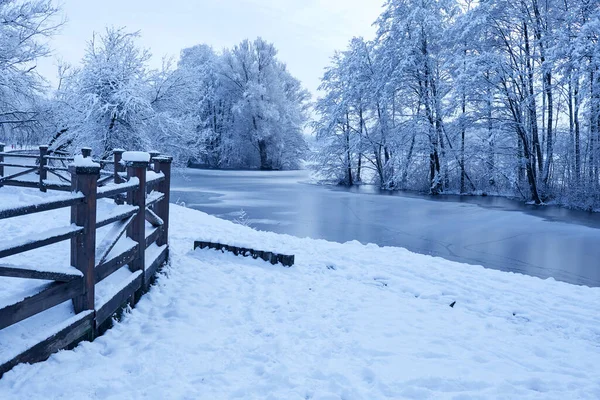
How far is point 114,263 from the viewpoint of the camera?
4109 millimetres

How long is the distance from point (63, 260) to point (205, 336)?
234cm

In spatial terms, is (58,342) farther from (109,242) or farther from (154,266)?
(154,266)

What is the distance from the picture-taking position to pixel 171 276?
5.84m

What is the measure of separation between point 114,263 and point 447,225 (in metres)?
13.5

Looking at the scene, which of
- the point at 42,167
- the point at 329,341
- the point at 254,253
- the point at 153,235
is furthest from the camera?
the point at 42,167

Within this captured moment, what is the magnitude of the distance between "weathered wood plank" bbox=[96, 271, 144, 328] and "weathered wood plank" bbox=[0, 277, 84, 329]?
391 mm

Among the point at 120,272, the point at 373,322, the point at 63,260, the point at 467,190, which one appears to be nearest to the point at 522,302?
the point at 373,322

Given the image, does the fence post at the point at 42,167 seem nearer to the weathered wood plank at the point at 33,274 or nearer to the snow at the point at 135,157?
the snow at the point at 135,157

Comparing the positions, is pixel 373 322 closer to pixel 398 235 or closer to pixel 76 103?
pixel 398 235

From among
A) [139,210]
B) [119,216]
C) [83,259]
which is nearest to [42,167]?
[139,210]

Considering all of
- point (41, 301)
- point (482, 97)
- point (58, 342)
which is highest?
point (482, 97)

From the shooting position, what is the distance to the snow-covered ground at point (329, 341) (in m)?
3.23

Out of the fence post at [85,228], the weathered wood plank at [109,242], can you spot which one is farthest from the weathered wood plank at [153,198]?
the fence post at [85,228]

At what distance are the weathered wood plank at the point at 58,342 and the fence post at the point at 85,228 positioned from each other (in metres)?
0.12
